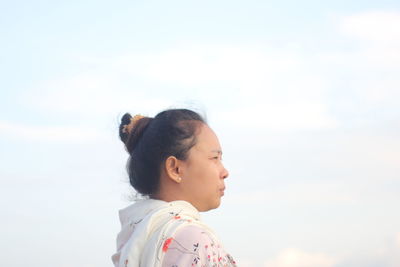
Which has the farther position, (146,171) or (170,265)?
(146,171)

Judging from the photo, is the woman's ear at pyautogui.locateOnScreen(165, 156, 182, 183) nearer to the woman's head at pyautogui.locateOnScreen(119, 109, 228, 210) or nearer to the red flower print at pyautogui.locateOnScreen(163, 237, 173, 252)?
A: the woman's head at pyautogui.locateOnScreen(119, 109, 228, 210)

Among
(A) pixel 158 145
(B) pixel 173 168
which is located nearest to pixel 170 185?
(B) pixel 173 168

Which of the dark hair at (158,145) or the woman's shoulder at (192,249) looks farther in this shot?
the dark hair at (158,145)

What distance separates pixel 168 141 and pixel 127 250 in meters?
0.70

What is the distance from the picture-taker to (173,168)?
558cm

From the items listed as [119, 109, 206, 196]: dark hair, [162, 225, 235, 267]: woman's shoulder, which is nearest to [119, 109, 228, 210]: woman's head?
[119, 109, 206, 196]: dark hair

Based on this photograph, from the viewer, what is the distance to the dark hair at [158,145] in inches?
221

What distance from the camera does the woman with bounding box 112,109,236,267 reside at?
17.4 ft

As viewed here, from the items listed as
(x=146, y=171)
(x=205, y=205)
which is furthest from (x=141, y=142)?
(x=205, y=205)

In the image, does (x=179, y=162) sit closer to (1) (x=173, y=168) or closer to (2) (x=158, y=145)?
(1) (x=173, y=168)

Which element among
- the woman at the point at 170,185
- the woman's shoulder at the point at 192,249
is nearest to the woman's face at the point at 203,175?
the woman at the point at 170,185

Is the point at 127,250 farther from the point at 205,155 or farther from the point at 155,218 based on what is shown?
the point at 205,155

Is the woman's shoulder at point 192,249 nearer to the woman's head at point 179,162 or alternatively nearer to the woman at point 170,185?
the woman at point 170,185

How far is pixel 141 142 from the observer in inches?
225
